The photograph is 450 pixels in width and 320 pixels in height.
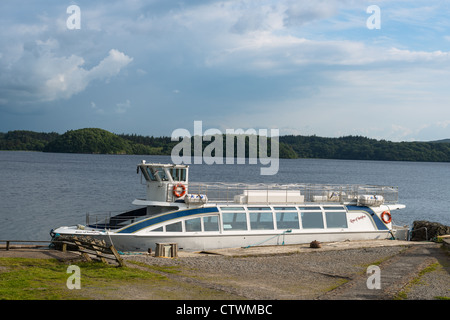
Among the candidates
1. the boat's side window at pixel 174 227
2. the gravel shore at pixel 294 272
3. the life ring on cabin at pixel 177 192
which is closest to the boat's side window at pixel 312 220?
the gravel shore at pixel 294 272

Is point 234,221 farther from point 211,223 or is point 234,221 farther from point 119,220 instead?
point 119,220


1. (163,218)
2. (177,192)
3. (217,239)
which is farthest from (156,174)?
(217,239)

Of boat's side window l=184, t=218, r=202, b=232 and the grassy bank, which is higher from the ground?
boat's side window l=184, t=218, r=202, b=232

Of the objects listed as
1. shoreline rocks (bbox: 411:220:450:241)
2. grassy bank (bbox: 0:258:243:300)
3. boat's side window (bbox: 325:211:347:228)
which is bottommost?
shoreline rocks (bbox: 411:220:450:241)

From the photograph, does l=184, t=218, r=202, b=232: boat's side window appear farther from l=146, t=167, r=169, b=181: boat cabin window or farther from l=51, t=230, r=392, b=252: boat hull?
l=146, t=167, r=169, b=181: boat cabin window

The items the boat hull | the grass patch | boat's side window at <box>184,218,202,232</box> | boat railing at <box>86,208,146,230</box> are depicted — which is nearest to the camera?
the grass patch

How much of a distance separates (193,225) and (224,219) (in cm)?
186

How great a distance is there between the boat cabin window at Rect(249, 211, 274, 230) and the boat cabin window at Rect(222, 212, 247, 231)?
50 cm

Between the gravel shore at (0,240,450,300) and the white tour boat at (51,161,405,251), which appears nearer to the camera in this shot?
the gravel shore at (0,240,450,300)

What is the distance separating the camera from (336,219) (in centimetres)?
3080

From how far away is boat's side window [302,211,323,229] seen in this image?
2978 centimetres

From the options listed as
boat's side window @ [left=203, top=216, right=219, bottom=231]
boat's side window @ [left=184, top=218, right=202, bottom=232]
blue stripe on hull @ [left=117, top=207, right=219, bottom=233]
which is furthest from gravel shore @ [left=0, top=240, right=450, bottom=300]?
blue stripe on hull @ [left=117, top=207, right=219, bottom=233]

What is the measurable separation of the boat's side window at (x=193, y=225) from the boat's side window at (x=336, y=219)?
27.6ft
